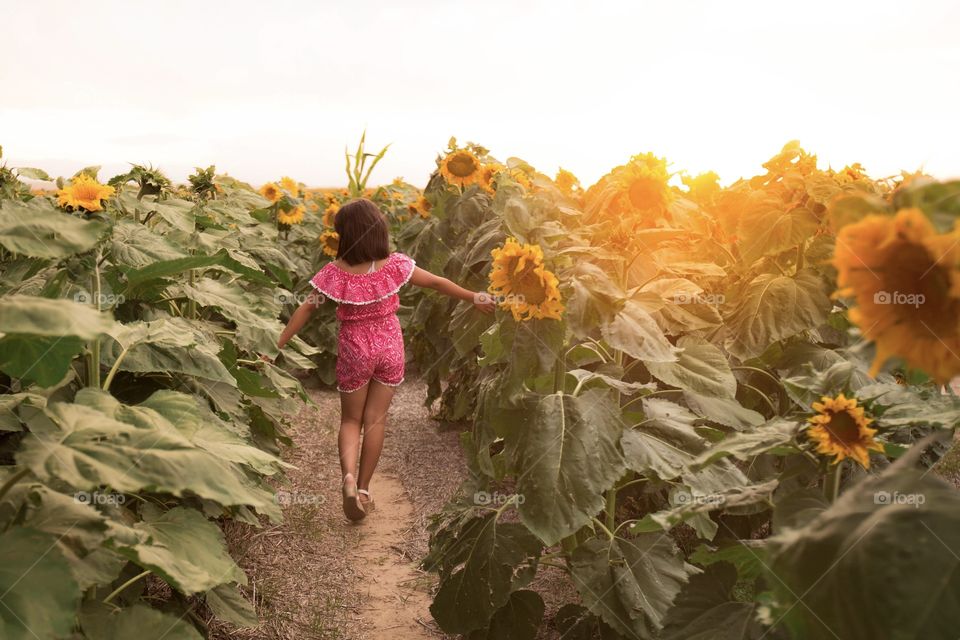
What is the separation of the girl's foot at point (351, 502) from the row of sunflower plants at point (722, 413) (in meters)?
1.21

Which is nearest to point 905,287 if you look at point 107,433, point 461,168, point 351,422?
point 107,433

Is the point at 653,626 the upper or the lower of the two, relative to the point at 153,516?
lower

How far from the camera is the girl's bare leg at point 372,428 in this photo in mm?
4586

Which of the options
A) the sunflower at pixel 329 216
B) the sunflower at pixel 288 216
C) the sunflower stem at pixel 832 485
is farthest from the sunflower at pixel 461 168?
the sunflower stem at pixel 832 485

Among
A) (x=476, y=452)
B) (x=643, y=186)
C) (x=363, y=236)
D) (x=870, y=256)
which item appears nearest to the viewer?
(x=870, y=256)

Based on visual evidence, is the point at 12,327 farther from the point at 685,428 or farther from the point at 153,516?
the point at 685,428

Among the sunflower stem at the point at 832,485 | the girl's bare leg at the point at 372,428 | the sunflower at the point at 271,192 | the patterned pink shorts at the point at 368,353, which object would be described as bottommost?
the girl's bare leg at the point at 372,428

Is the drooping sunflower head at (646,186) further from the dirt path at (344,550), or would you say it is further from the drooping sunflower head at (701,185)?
the dirt path at (344,550)

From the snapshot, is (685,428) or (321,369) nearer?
(685,428)

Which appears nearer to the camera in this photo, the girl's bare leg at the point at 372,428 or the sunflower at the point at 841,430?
the sunflower at the point at 841,430

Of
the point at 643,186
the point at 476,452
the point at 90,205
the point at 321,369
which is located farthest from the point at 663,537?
the point at 321,369

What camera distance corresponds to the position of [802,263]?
3045 mm

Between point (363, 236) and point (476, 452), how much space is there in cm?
200

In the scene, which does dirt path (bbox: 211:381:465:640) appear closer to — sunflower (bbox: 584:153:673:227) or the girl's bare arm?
the girl's bare arm
